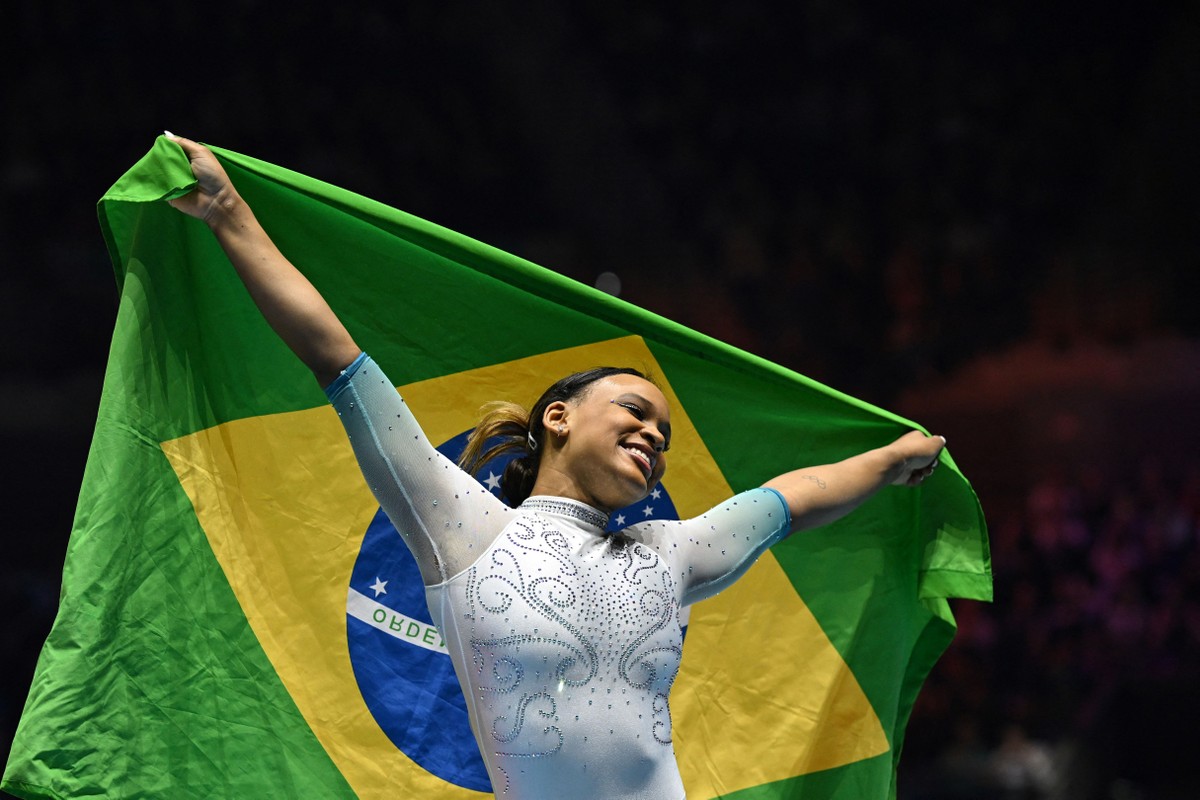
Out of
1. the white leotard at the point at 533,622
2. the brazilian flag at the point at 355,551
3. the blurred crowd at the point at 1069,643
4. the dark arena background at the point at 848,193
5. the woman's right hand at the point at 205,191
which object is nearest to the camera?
the white leotard at the point at 533,622

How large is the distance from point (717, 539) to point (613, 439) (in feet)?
0.75

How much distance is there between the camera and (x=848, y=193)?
19.5 feet

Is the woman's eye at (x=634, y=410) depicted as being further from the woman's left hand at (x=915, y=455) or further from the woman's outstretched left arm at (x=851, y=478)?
the woman's left hand at (x=915, y=455)

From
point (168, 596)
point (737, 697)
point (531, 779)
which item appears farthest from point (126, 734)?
point (737, 697)

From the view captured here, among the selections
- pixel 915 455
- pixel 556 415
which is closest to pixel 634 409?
pixel 556 415

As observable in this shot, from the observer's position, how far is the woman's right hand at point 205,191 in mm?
1958

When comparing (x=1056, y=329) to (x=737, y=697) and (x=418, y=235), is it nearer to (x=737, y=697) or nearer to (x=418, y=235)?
(x=737, y=697)

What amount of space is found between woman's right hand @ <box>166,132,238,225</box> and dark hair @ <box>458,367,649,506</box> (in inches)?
21.2

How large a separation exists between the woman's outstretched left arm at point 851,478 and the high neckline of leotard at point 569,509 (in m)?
0.34

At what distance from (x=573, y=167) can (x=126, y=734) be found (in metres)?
4.10

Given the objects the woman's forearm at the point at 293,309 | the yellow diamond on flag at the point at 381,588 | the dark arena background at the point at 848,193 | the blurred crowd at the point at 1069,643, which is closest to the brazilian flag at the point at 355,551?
the yellow diamond on flag at the point at 381,588

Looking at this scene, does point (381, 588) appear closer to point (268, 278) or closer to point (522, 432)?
point (522, 432)

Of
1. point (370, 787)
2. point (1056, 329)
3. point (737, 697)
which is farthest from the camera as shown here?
point (1056, 329)

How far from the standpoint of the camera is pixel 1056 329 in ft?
18.9
